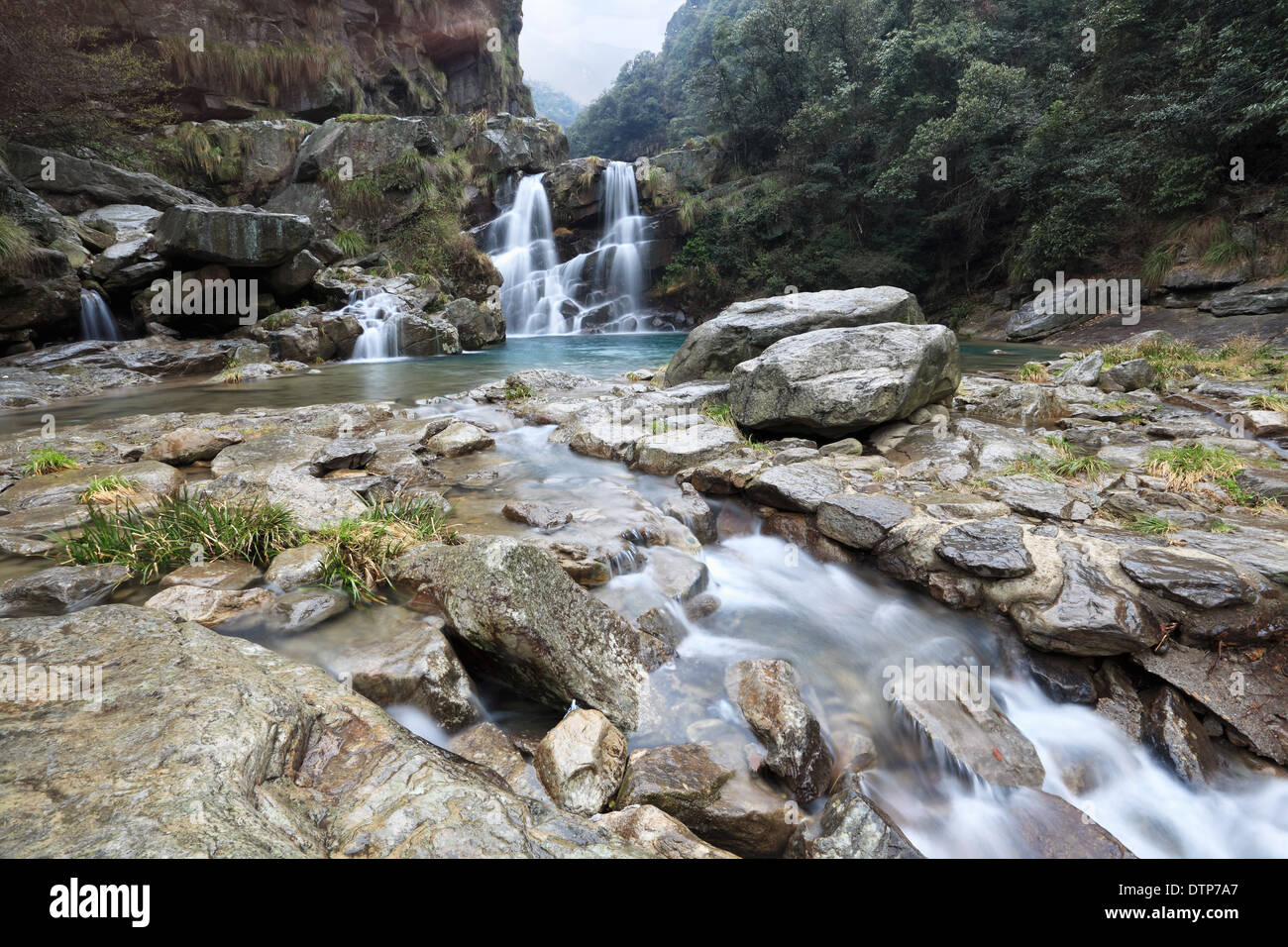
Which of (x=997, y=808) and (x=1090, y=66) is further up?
(x=1090, y=66)

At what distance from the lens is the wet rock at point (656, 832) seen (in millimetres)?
2092

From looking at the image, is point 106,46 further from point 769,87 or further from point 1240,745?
point 1240,745

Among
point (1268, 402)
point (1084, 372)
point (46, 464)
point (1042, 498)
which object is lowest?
point (1042, 498)

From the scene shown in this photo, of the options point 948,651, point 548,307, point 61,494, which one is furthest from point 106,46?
point 948,651

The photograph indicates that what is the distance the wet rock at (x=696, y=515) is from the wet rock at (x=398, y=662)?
7.46 feet

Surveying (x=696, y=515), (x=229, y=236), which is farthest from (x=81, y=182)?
(x=696, y=515)

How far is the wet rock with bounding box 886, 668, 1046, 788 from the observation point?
2.83 m

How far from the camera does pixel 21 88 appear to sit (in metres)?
13.0

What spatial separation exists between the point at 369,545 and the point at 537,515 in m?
1.35

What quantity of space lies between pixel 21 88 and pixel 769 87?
2610cm

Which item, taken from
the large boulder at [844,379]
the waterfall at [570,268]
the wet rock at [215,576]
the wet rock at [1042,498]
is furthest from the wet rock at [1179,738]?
the waterfall at [570,268]

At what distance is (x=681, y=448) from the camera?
234 inches

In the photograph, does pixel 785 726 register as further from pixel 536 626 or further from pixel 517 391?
pixel 517 391

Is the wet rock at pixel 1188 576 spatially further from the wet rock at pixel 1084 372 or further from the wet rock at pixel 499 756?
the wet rock at pixel 1084 372
